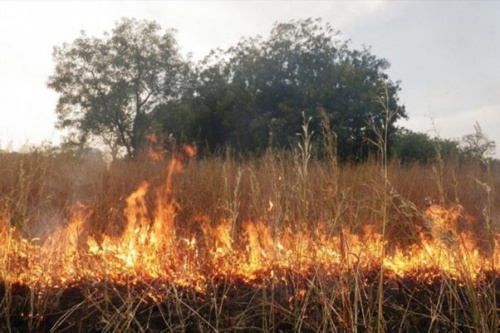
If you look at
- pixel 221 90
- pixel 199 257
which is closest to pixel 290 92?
pixel 221 90

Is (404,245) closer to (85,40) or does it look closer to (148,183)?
(148,183)

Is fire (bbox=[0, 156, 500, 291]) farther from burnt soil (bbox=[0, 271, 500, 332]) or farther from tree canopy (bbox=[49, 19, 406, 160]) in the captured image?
tree canopy (bbox=[49, 19, 406, 160])

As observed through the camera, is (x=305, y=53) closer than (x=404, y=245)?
No

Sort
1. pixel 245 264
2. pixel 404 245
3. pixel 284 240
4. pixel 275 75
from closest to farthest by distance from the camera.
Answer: pixel 245 264
pixel 284 240
pixel 404 245
pixel 275 75

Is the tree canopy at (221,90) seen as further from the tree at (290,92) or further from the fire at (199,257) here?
the fire at (199,257)

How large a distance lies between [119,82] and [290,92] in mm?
7745

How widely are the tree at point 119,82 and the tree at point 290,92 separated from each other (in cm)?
224

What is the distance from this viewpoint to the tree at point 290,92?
1923 centimetres

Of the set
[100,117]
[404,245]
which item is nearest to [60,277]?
[404,245]

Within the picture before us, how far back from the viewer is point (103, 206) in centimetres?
559

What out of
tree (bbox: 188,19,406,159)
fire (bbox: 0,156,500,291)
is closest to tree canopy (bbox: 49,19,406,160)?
tree (bbox: 188,19,406,159)

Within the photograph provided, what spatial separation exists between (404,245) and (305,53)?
16.1m

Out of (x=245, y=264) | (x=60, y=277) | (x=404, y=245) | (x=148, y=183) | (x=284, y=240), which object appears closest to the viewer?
(x=60, y=277)

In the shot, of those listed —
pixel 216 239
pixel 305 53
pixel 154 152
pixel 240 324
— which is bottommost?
pixel 240 324
